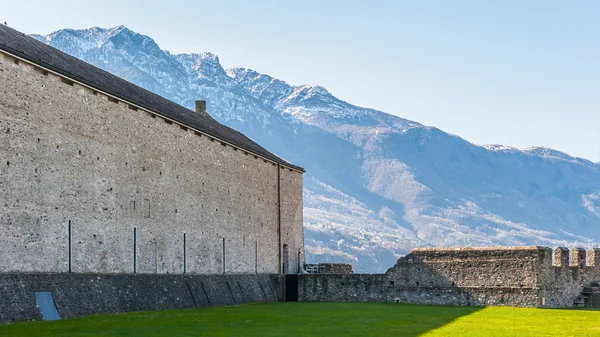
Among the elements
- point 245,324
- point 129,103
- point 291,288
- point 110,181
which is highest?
point 129,103

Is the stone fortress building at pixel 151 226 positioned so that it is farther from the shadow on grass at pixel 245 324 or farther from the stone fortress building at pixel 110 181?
the shadow on grass at pixel 245 324

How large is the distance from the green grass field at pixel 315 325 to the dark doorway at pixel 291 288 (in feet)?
46.2

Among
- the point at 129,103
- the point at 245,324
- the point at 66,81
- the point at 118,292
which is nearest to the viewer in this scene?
the point at 245,324

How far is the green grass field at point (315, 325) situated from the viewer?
70.2 feet

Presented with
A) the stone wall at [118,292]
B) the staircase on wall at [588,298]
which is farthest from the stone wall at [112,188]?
the staircase on wall at [588,298]

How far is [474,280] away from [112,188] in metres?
17.0

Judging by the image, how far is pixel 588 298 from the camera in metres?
41.2

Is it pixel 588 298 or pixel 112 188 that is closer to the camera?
pixel 112 188

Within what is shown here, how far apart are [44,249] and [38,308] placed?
2.79 metres

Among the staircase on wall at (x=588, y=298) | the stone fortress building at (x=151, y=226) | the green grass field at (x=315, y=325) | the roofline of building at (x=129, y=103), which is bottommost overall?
the staircase on wall at (x=588, y=298)

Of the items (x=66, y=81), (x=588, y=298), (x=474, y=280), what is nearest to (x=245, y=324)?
(x=66, y=81)

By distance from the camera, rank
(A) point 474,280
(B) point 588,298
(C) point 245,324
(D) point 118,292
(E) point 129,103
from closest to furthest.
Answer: (C) point 245,324 < (D) point 118,292 < (E) point 129,103 < (A) point 474,280 < (B) point 588,298

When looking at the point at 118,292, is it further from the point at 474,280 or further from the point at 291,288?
the point at 474,280

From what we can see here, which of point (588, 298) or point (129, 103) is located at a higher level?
point (129, 103)
